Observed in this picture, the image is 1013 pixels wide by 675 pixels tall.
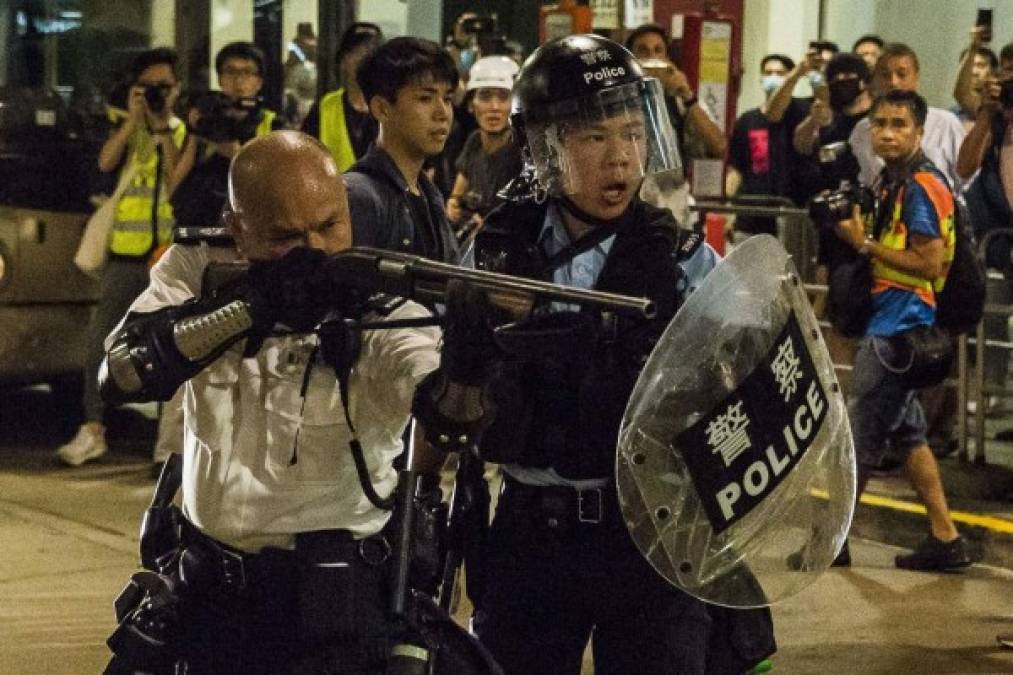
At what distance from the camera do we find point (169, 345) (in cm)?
324

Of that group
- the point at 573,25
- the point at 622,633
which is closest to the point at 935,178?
the point at 573,25

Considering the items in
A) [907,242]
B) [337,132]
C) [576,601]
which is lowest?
[576,601]

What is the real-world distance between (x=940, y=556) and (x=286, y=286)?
5.38 meters

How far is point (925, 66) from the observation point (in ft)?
47.8

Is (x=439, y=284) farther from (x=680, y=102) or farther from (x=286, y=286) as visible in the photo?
(x=680, y=102)

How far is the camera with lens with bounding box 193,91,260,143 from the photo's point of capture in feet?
31.4

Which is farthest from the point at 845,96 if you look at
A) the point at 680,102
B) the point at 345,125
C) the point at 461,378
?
the point at 461,378

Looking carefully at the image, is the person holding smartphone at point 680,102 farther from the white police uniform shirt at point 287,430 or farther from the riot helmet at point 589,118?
the white police uniform shirt at point 287,430

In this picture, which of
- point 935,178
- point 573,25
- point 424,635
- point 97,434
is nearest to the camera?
point 424,635

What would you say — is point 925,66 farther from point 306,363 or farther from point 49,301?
point 306,363

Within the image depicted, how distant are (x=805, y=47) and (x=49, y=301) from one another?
7.10 metres

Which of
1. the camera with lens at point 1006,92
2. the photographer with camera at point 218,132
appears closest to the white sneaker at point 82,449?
the photographer with camera at point 218,132

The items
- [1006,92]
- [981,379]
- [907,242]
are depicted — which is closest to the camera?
[907,242]

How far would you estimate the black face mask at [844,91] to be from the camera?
421 inches
